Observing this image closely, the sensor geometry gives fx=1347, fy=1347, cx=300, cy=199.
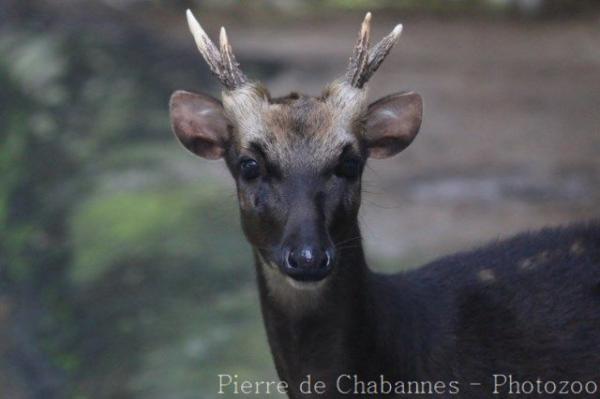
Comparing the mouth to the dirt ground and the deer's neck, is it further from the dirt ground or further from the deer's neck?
the dirt ground

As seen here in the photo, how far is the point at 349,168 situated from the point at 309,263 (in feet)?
1.97

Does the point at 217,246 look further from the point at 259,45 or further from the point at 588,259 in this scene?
the point at 259,45

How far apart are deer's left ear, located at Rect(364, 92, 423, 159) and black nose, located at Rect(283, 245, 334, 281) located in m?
0.91

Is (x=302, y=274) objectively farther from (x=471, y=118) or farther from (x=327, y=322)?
(x=471, y=118)

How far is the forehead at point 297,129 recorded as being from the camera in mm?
6004

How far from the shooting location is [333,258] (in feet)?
18.9

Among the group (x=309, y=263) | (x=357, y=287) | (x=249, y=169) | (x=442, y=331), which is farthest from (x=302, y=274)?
(x=442, y=331)

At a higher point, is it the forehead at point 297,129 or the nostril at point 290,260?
the forehead at point 297,129

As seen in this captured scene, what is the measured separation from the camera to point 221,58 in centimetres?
626

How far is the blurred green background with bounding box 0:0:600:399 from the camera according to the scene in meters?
10.3

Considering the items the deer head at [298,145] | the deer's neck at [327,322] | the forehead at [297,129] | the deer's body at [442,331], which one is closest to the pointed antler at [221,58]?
the deer head at [298,145]

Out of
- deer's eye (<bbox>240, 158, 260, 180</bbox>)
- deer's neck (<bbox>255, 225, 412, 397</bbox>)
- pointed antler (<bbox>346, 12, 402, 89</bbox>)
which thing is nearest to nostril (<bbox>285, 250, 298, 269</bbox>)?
deer's neck (<bbox>255, 225, 412, 397</bbox>)

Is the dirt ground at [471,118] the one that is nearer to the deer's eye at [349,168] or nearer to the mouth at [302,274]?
the deer's eye at [349,168]

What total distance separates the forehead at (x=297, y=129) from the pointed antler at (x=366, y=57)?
Answer: 0.15 metres
